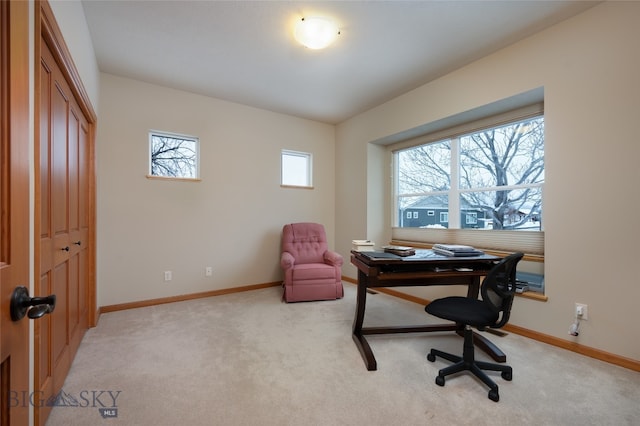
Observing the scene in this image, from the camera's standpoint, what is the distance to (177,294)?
3525 mm

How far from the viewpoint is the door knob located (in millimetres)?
601

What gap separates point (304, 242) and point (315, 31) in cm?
268

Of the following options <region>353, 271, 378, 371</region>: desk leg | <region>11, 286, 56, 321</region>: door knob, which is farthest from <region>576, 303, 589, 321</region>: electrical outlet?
<region>11, 286, 56, 321</region>: door knob

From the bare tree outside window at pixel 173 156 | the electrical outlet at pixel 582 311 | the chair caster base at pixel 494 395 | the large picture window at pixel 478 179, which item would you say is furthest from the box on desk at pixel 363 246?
the bare tree outside window at pixel 173 156

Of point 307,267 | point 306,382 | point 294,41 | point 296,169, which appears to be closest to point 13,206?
point 306,382

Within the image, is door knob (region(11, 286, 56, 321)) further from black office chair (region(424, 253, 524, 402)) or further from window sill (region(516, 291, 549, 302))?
window sill (region(516, 291, 549, 302))

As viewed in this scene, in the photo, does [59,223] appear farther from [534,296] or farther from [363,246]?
[534,296]

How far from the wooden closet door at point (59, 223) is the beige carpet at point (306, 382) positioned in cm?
23

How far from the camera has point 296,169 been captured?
4.65 metres

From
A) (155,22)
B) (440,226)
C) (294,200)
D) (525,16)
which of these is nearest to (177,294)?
(294,200)

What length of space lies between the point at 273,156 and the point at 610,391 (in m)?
4.15

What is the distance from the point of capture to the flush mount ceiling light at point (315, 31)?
2.25 m

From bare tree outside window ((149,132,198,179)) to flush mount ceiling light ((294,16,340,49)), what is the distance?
2.10 m

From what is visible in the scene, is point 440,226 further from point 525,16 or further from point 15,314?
point 15,314
